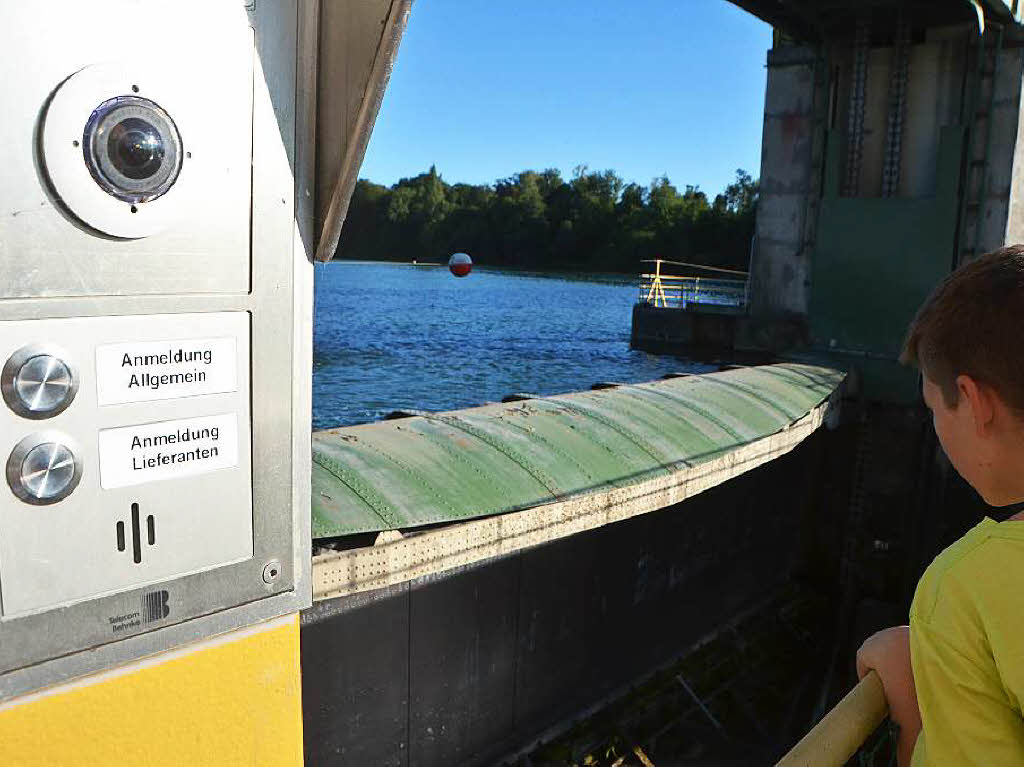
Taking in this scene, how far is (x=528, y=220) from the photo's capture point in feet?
361

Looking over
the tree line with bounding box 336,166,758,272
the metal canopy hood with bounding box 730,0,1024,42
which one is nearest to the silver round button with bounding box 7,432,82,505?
the metal canopy hood with bounding box 730,0,1024,42

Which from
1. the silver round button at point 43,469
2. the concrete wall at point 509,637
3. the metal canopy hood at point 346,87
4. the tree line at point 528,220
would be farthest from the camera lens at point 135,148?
the tree line at point 528,220

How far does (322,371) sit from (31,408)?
29.4 metres

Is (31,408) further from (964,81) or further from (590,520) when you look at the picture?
(964,81)

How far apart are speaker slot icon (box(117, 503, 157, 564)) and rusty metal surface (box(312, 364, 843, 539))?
2.03m

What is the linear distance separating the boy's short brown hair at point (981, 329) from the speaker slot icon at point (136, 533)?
172cm

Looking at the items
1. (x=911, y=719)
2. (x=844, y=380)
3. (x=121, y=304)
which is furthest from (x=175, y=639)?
(x=844, y=380)

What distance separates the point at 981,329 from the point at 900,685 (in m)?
0.80

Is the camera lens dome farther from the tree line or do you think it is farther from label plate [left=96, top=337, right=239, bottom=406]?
the tree line

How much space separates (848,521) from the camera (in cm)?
1384

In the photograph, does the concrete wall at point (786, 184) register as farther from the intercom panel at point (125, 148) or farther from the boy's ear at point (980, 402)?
the boy's ear at point (980, 402)

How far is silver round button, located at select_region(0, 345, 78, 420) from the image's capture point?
186 centimetres

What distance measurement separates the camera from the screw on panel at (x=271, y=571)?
7.87 ft

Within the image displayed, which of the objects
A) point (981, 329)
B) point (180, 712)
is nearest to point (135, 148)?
point (180, 712)
